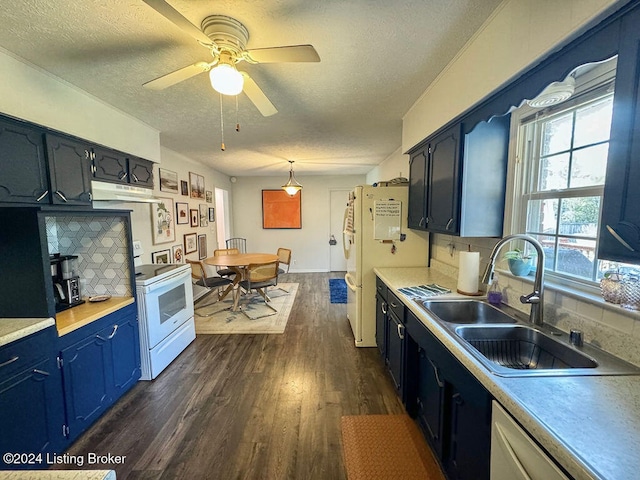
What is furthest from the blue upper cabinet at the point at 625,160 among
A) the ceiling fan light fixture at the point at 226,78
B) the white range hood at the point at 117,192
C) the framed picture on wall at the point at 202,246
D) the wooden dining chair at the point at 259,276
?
the framed picture on wall at the point at 202,246

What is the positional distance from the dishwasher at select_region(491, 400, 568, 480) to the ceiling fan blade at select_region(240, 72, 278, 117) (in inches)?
72.9

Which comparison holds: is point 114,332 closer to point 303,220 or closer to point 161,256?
point 161,256

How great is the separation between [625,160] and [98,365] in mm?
3045

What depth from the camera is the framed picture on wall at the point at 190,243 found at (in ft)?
14.1

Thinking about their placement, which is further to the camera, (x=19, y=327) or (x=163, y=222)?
(x=163, y=222)

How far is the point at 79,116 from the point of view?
2.06 meters

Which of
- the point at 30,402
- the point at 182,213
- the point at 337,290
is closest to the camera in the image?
the point at 30,402

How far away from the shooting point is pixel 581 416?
0.79 metres

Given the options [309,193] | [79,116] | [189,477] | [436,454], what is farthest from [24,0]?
[309,193]

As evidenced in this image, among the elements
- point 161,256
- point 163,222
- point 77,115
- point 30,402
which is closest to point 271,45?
point 77,115

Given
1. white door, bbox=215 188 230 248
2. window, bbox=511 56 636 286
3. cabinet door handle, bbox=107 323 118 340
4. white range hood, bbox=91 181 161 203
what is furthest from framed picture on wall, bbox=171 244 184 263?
window, bbox=511 56 636 286

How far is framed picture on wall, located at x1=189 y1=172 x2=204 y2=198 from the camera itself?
14.8 ft

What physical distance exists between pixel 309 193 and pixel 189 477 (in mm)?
5674

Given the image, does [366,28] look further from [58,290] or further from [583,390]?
[58,290]
